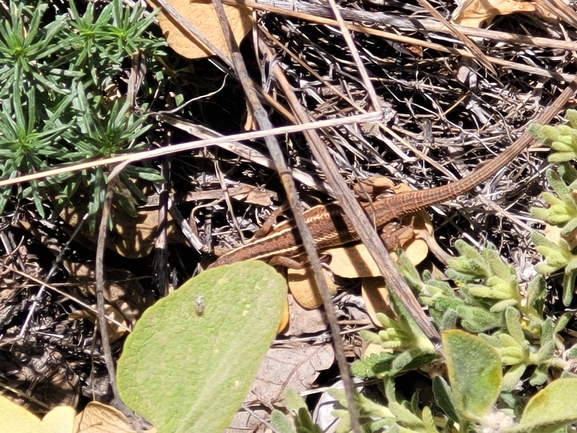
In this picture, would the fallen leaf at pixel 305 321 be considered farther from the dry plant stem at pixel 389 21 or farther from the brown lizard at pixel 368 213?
the dry plant stem at pixel 389 21

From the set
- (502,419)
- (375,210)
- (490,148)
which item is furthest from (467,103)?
(502,419)

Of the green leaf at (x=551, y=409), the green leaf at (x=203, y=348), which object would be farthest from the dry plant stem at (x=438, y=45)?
the green leaf at (x=551, y=409)

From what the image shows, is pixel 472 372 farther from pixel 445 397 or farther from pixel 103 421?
pixel 103 421

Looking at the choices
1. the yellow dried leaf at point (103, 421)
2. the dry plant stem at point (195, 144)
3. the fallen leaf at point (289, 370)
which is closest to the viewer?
the yellow dried leaf at point (103, 421)

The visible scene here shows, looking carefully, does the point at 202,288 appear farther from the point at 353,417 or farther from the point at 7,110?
the point at 7,110

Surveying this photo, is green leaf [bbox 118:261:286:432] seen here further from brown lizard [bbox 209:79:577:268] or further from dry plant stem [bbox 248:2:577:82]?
dry plant stem [bbox 248:2:577:82]

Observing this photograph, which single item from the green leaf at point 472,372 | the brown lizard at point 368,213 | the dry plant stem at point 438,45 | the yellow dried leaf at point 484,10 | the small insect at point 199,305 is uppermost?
the yellow dried leaf at point 484,10
